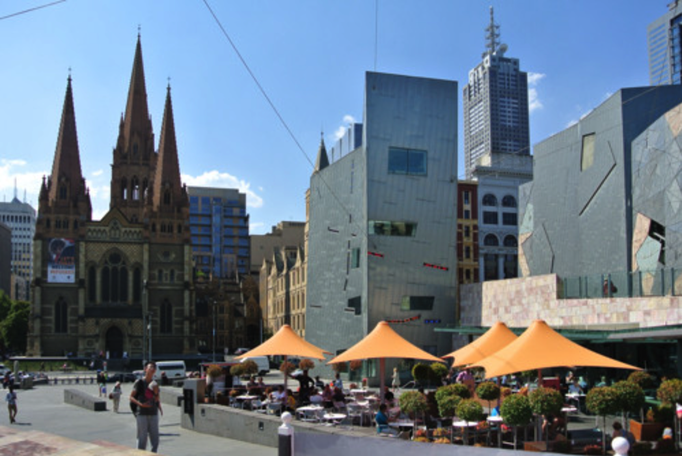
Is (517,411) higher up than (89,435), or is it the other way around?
(517,411)

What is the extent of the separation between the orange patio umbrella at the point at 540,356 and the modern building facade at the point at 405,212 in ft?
77.9

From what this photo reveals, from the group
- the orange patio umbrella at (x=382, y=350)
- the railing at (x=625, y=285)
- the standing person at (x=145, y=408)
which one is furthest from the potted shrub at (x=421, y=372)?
the railing at (x=625, y=285)

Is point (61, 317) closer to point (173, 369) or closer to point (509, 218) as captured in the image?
point (173, 369)

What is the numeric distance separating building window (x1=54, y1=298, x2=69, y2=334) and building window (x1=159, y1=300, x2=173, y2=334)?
10.6 meters

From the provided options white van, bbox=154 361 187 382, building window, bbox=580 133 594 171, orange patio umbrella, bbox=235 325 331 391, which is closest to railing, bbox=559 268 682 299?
building window, bbox=580 133 594 171

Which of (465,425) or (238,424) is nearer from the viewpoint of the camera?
(465,425)

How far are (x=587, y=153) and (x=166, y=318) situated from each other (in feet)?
195

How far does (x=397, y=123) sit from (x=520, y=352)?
26.6 meters

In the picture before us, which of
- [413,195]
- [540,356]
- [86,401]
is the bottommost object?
[86,401]

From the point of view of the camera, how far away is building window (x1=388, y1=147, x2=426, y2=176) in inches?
1588

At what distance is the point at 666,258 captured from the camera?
30.4 meters

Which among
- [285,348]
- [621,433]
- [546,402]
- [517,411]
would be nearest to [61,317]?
[285,348]

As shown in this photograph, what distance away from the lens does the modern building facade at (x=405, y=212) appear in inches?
1571

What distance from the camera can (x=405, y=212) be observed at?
40438 millimetres
